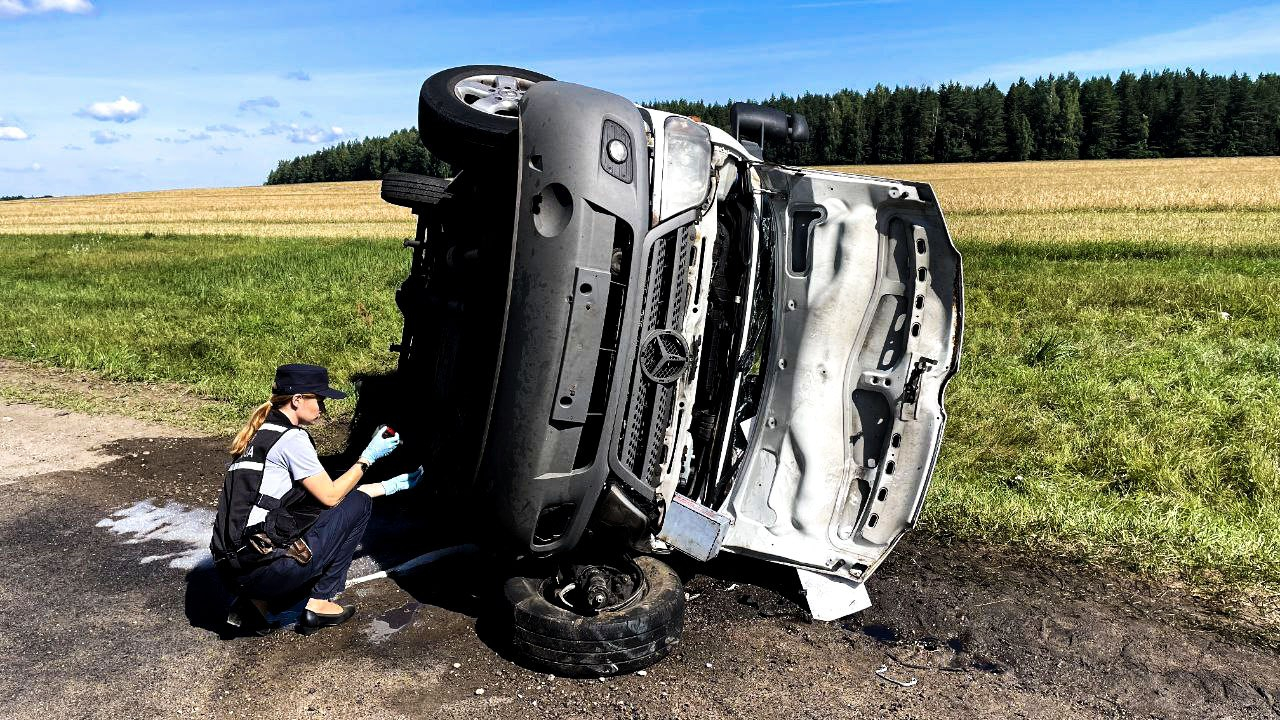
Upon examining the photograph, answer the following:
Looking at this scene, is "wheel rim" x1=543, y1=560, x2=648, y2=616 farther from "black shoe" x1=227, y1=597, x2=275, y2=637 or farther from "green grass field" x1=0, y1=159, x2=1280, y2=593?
"green grass field" x1=0, y1=159, x2=1280, y2=593

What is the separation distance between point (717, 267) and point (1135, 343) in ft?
17.0

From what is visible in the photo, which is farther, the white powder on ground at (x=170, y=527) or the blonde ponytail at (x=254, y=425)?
the white powder on ground at (x=170, y=527)

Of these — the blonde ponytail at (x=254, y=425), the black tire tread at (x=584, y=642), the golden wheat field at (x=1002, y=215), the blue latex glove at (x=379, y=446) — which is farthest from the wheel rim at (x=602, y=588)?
the golden wheat field at (x=1002, y=215)

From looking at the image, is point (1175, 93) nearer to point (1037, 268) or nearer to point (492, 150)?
point (1037, 268)

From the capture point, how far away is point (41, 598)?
4.29m

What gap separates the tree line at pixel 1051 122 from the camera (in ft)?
214

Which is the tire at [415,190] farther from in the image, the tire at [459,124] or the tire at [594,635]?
the tire at [594,635]

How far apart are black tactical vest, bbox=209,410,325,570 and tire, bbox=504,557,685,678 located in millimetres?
949

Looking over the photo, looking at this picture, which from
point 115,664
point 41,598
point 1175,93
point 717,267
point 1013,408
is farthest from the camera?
point 1175,93

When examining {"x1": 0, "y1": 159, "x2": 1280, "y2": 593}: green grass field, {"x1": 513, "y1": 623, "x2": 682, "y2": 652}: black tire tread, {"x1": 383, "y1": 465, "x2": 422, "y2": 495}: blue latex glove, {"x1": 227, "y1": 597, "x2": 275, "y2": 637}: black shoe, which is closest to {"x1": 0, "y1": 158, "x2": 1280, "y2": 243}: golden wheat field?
{"x1": 0, "y1": 159, "x2": 1280, "y2": 593}: green grass field

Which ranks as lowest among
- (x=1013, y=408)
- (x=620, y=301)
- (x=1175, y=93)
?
(x=1013, y=408)

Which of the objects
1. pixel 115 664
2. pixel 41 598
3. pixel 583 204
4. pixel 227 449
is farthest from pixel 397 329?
pixel 583 204

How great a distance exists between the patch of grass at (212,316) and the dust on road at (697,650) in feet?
11.0

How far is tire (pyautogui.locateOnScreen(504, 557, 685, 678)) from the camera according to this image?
3475 millimetres
